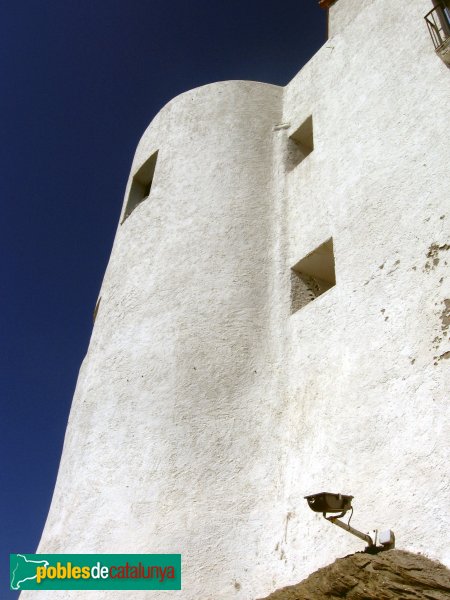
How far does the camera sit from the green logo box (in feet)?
23.5

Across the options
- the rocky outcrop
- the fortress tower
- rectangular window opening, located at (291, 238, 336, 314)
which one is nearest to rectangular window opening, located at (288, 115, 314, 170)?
the fortress tower

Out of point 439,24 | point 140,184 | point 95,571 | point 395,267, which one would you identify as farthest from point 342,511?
point 140,184

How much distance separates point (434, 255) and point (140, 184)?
28.2 ft

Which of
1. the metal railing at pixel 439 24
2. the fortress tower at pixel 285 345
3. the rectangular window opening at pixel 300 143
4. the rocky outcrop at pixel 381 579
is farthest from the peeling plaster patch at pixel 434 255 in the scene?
the rectangular window opening at pixel 300 143

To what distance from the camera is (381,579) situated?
17.3 feet

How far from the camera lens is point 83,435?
9109 mm

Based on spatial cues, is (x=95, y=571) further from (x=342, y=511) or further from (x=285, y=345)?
(x=285, y=345)

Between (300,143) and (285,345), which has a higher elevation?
(300,143)

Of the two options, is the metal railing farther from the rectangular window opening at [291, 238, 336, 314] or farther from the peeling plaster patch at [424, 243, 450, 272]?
the rectangular window opening at [291, 238, 336, 314]

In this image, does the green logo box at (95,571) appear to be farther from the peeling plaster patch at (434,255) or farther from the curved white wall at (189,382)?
the peeling plaster patch at (434,255)

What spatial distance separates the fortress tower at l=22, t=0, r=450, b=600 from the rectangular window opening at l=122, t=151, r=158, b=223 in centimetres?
152

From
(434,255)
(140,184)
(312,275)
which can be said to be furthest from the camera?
(140,184)

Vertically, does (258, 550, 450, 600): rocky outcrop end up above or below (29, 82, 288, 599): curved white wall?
below

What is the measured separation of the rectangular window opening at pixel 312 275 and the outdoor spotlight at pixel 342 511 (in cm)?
346
